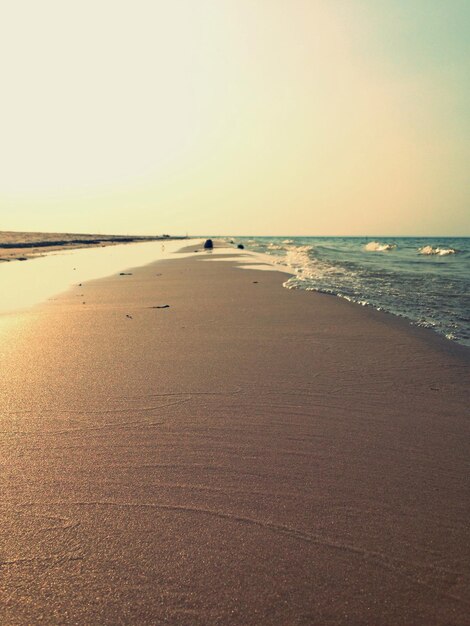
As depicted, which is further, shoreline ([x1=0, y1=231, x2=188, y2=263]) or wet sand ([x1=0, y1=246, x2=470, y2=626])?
shoreline ([x1=0, y1=231, x2=188, y2=263])

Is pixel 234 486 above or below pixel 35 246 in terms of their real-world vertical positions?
below

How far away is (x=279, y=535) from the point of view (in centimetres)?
210

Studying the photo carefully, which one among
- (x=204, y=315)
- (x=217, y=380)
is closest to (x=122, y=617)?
(x=217, y=380)

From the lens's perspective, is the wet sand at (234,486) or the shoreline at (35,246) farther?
the shoreline at (35,246)

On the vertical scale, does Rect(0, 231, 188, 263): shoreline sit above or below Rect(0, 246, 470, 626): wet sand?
above

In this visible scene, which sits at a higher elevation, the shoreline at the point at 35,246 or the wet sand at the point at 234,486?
the shoreline at the point at 35,246

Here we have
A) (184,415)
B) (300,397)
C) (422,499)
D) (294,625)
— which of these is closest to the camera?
(294,625)

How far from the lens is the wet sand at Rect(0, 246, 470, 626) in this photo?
1755 mm

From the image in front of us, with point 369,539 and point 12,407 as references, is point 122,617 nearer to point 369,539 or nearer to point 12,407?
point 369,539

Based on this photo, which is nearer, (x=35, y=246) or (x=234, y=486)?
(x=234, y=486)

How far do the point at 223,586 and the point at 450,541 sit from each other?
1180 mm

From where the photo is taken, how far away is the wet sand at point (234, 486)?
5.76ft

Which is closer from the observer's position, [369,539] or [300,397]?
[369,539]

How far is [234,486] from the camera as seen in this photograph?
2521 millimetres
